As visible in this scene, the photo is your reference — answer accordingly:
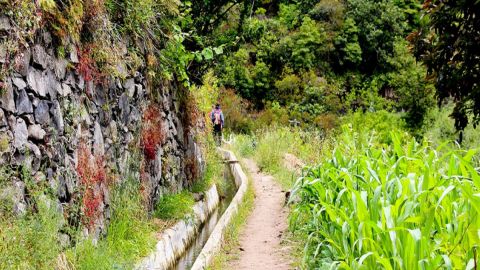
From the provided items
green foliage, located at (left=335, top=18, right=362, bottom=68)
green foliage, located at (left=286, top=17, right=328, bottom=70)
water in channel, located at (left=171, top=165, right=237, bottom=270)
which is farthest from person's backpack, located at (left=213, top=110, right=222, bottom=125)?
green foliage, located at (left=335, top=18, right=362, bottom=68)

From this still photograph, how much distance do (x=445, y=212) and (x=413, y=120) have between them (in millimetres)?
24588

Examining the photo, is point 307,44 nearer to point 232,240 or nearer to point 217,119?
point 217,119

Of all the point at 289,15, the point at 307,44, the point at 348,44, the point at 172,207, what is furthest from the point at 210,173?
the point at 289,15

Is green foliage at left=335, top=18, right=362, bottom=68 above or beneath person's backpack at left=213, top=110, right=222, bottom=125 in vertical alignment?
above

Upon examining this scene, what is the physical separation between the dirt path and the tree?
3.09 meters

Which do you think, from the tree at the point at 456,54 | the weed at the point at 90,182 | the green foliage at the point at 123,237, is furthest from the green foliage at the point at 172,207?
the tree at the point at 456,54

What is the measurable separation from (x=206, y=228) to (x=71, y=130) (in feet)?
14.6

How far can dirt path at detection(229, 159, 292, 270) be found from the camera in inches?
248

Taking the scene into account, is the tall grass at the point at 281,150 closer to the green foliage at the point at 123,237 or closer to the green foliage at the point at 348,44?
the green foliage at the point at 123,237

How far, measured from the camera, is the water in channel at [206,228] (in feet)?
22.9

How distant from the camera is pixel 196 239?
8180 millimetres

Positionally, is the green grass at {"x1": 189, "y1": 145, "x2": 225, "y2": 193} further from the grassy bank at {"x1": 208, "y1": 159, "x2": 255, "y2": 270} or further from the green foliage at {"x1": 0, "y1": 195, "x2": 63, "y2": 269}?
the green foliage at {"x1": 0, "y1": 195, "x2": 63, "y2": 269}

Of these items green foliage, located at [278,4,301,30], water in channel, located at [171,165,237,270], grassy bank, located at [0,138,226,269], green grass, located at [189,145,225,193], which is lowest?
water in channel, located at [171,165,237,270]

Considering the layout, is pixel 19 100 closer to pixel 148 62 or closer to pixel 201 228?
pixel 148 62
